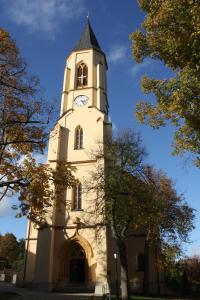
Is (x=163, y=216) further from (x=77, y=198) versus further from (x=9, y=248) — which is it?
(x=9, y=248)

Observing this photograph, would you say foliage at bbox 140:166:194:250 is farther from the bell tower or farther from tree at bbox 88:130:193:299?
the bell tower

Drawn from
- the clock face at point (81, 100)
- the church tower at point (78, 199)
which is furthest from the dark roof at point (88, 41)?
the clock face at point (81, 100)

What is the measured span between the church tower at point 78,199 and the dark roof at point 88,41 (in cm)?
15

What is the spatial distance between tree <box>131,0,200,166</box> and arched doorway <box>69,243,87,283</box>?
17687mm

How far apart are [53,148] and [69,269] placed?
1145cm

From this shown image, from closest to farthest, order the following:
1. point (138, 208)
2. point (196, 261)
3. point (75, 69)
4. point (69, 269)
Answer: point (138, 208)
point (69, 269)
point (75, 69)
point (196, 261)

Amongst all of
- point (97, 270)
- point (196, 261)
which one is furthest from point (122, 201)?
point (196, 261)

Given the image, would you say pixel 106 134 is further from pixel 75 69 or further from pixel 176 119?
pixel 176 119

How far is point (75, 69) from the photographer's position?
37.7 metres

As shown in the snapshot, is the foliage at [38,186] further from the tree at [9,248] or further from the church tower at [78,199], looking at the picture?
the tree at [9,248]

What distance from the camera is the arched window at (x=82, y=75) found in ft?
121

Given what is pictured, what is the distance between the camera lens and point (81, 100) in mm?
Result: 35312

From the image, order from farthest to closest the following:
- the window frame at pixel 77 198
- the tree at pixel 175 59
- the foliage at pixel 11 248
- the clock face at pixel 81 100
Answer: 1. the foliage at pixel 11 248
2. the clock face at pixel 81 100
3. the window frame at pixel 77 198
4. the tree at pixel 175 59

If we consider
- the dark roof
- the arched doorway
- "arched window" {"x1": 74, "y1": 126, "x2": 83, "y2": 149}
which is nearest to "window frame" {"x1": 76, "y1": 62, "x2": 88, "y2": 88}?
the dark roof
